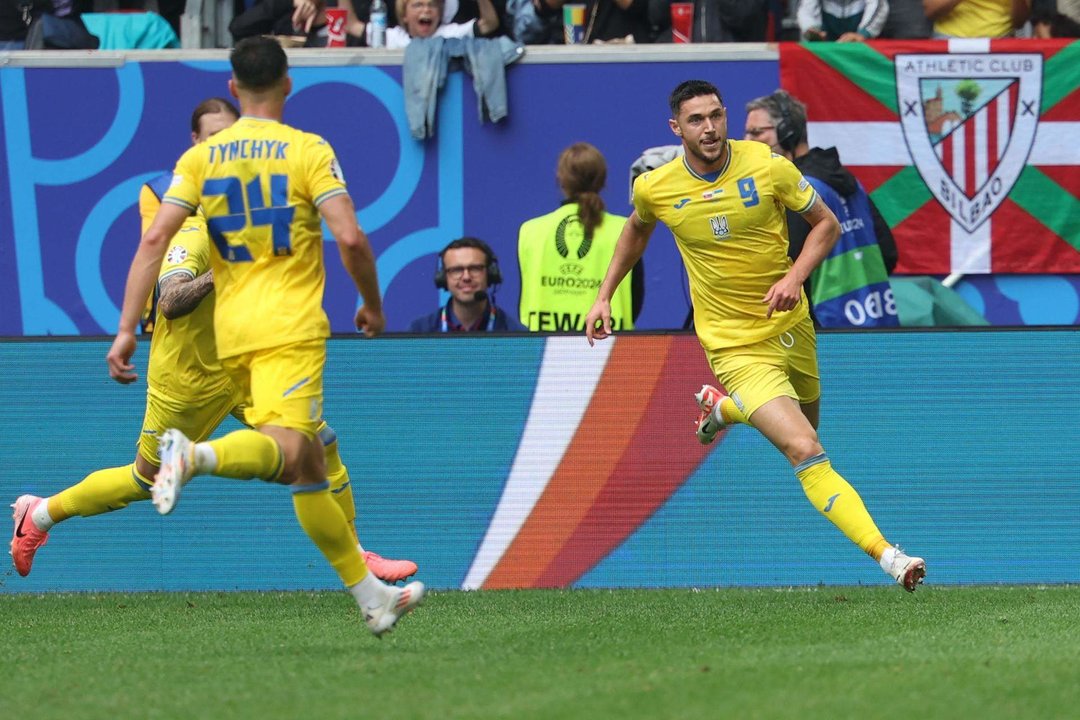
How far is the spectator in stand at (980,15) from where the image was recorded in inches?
487

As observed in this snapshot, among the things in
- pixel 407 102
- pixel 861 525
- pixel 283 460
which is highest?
pixel 407 102

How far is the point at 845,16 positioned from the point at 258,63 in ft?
24.0

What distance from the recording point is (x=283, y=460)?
5.93 metres

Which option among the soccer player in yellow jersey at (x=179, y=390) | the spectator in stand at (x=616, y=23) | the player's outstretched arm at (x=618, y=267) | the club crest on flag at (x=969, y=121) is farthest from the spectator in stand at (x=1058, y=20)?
the soccer player in yellow jersey at (x=179, y=390)

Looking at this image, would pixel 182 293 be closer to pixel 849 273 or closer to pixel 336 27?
pixel 849 273

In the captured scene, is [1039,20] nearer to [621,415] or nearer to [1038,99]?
[1038,99]

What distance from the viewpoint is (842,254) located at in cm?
927

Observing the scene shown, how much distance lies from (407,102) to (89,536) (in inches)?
175

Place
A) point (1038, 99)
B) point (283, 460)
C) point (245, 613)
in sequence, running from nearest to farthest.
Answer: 1. point (283, 460)
2. point (245, 613)
3. point (1038, 99)

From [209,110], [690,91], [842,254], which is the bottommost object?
[842,254]

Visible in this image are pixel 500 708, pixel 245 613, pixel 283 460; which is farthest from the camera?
pixel 245 613

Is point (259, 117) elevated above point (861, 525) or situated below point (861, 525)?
above

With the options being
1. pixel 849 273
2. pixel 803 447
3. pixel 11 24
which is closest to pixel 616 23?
pixel 849 273


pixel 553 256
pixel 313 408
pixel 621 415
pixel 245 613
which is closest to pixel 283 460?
pixel 313 408
